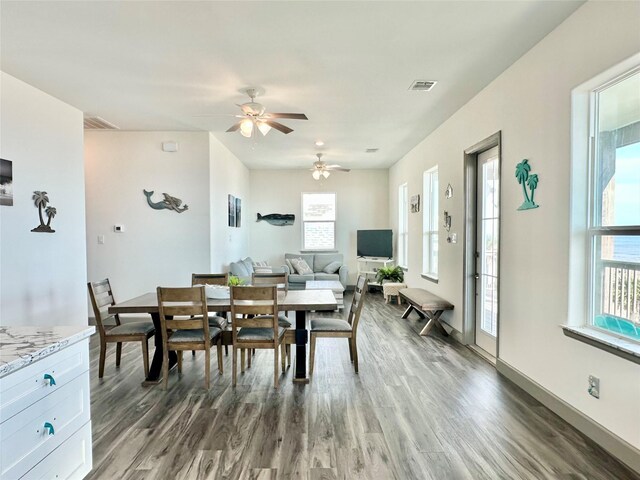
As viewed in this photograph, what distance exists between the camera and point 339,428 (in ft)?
8.21

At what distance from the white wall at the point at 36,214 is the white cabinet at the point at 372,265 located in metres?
5.34

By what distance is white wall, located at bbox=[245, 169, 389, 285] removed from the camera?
345 inches

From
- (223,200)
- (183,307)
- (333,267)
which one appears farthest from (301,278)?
(183,307)

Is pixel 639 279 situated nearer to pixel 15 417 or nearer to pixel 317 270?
pixel 15 417

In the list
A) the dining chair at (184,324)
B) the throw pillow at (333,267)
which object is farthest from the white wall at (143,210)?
the throw pillow at (333,267)

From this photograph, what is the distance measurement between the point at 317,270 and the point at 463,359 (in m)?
4.72

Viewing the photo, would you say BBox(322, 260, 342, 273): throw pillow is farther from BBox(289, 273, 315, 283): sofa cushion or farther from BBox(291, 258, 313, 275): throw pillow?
BBox(289, 273, 315, 283): sofa cushion

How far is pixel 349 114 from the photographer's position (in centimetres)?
452

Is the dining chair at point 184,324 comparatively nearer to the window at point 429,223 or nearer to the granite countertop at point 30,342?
the granite countertop at point 30,342

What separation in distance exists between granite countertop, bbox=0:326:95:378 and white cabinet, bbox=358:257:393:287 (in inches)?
255

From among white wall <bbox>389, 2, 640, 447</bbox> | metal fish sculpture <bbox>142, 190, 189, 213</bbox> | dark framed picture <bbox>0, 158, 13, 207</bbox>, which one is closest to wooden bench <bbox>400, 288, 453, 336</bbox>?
white wall <bbox>389, 2, 640, 447</bbox>

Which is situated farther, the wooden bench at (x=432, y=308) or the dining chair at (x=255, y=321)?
the wooden bench at (x=432, y=308)

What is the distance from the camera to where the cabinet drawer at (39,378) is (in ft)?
4.36

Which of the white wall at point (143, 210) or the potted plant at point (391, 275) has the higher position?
the white wall at point (143, 210)
